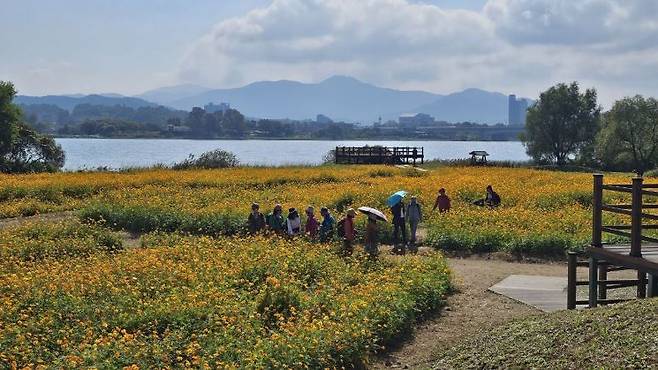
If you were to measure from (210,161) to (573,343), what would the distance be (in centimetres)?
5023

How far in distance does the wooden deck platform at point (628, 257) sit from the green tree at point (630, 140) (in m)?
62.2

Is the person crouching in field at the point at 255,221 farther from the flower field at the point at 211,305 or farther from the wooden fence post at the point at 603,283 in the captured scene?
the wooden fence post at the point at 603,283

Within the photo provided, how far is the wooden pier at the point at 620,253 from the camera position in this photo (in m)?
11.9

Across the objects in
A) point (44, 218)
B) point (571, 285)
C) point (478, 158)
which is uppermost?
point (478, 158)

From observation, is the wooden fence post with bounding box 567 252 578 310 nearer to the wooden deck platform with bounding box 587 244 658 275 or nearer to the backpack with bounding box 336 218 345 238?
the wooden deck platform with bounding box 587 244 658 275

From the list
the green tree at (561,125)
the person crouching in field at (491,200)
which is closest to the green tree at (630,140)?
the green tree at (561,125)

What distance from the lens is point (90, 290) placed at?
13.2 m

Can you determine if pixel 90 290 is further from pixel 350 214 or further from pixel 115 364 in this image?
pixel 350 214

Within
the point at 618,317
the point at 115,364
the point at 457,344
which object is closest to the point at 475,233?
the point at 457,344

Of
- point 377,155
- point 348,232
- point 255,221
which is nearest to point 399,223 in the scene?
point 348,232

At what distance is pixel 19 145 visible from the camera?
63.2 m

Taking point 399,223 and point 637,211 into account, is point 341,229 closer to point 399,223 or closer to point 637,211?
point 399,223

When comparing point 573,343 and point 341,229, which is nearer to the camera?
point 573,343

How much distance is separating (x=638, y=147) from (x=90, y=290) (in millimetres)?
70616
